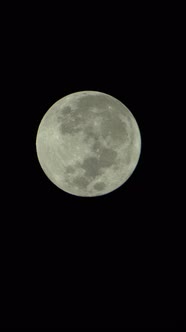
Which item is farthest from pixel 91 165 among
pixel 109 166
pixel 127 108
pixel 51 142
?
pixel 127 108

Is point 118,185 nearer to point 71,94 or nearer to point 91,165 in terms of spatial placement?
point 91,165

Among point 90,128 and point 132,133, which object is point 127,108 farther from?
point 90,128

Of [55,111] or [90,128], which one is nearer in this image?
[90,128]

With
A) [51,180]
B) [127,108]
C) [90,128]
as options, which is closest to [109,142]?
[90,128]

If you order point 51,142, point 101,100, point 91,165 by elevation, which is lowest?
point 91,165

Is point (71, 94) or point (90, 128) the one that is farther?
point (71, 94)

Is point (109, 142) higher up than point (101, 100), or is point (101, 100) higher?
point (101, 100)
